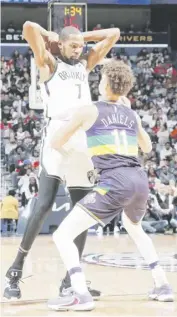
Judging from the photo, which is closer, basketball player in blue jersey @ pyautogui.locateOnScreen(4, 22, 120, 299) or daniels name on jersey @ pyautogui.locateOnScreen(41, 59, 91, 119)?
basketball player in blue jersey @ pyautogui.locateOnScreen(4, 22, 120, 299)

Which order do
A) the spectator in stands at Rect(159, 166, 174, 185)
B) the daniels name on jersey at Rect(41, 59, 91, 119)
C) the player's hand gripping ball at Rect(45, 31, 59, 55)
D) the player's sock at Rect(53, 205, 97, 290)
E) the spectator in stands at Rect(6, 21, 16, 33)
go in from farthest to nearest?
the spectator in stands at Rect(6, 21, 16, 33), the spectator in stands at Rect(159, 166, 174, 185), the player's hand gripping ball at Rect(45, 31, 59, 55), the daniels name on jersey at Rect(41, 59, 91, 119), the player's sock at Rect(53, 205, 97, 290)

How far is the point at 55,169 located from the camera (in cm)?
425

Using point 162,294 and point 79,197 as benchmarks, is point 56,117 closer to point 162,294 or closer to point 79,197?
point 79,197

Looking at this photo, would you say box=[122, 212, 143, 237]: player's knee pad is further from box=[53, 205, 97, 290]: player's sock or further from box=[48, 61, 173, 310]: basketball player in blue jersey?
box=[53, 205, 97, 290]: player's sock

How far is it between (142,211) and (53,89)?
1.06 m

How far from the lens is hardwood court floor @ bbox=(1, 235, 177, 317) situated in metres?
3.70

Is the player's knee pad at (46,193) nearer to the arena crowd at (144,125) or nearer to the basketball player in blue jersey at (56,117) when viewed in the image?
the basketball player in blue jersey at (56,117)

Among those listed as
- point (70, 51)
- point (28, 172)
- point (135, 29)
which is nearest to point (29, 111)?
point (28, 172)

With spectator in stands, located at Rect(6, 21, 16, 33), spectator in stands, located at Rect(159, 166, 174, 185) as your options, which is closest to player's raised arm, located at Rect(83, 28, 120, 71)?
spectator in stands, located at Rect(159, 166, 174, 185)

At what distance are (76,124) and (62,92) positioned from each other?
1.96 feet

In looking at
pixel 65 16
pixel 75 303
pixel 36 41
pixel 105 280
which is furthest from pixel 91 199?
pixel 65 16

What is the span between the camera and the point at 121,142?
3922 mm

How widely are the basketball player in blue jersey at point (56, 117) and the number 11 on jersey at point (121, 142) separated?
37 cm

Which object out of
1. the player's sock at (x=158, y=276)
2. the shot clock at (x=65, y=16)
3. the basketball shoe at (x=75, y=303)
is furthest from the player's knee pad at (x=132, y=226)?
the shot clock at (x=65, y=16)
